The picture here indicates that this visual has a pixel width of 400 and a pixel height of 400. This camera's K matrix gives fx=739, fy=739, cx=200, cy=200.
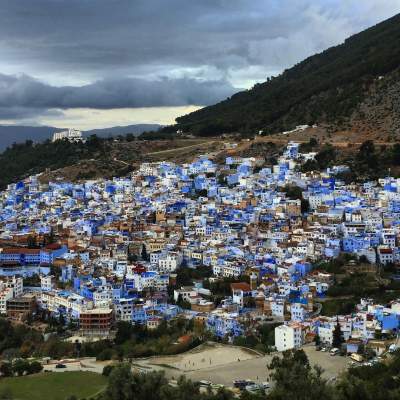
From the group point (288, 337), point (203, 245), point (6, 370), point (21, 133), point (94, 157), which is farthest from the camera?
point (21, 133)

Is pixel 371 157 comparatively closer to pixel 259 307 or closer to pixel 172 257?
pixel 172 257

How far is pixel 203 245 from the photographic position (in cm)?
2612

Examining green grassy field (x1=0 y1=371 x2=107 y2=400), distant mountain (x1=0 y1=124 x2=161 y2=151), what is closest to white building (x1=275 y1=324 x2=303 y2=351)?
green grassy field (x1=0 y1=371 x2=107 y2=400)

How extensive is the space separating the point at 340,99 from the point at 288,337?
96.8 ft

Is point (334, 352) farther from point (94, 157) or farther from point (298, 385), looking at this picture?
point (94, 157)

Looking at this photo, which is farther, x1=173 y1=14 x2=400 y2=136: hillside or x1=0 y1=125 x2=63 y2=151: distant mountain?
x1=0 y1=125 x2=63 y2=151: distant mountain

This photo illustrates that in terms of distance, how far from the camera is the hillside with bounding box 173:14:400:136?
42219 mm

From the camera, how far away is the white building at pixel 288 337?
17.8m

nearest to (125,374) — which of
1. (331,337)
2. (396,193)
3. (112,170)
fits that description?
(331,337)

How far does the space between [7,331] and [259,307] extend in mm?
7055

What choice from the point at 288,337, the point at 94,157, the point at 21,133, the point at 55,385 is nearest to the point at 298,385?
the point at 288,337

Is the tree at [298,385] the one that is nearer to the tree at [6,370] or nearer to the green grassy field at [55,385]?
the green grassy field at [55,385]

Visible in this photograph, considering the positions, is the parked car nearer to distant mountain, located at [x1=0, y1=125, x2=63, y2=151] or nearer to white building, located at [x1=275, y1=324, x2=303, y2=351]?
white building, located at [x1=275, y1=324, x2=303, y2=351]

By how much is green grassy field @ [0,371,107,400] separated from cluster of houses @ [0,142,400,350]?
10.8 ft
